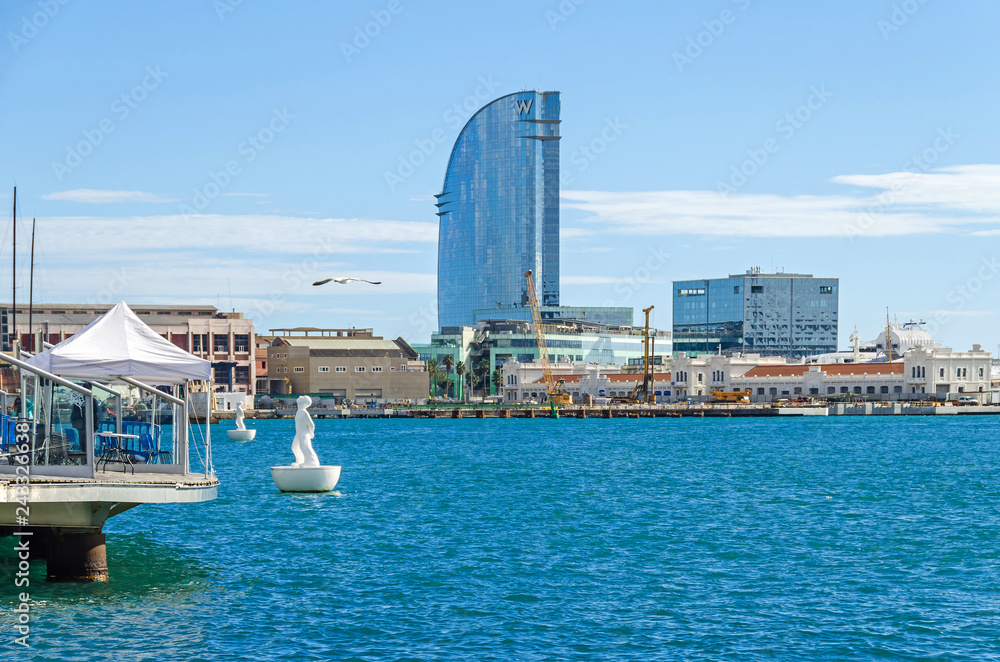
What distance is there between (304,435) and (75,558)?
1884 cm

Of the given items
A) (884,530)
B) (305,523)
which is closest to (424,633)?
(305,523)

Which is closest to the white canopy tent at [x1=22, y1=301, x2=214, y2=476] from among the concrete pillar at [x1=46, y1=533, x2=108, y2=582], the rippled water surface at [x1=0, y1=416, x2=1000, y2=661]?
the concrete pillar at [x1=46, y1=533, x2=108, y2=582]

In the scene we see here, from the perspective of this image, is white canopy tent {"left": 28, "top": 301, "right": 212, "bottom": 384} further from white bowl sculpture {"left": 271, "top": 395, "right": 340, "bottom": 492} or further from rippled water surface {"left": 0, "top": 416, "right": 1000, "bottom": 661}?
white bowl sculpture {"left": 271, "top": 395, "right": 340, "bottom": 492}

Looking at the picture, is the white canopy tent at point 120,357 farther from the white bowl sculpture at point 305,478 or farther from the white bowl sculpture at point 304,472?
the white bowl sculpture at point 305,478

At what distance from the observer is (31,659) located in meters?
19.2

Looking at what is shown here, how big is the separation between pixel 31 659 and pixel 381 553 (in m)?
12.5

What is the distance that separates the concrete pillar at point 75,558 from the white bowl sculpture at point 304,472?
18.4 metres

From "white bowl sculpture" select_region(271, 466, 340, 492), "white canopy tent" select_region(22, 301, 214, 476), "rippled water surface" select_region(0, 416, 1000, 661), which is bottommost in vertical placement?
"rippled water surface" select_region(0, 416, 1000, 661)

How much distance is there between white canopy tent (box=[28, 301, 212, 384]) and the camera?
2639 centimetres

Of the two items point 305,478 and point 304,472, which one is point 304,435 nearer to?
point 304,472

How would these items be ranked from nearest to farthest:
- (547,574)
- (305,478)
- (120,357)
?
(120,357) < (547,574) < (305,478)

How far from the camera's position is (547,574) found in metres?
27.5

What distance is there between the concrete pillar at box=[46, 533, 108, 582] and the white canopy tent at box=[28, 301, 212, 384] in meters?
4.00

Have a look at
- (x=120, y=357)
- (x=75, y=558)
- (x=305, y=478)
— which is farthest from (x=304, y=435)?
(x=75, y=558)
